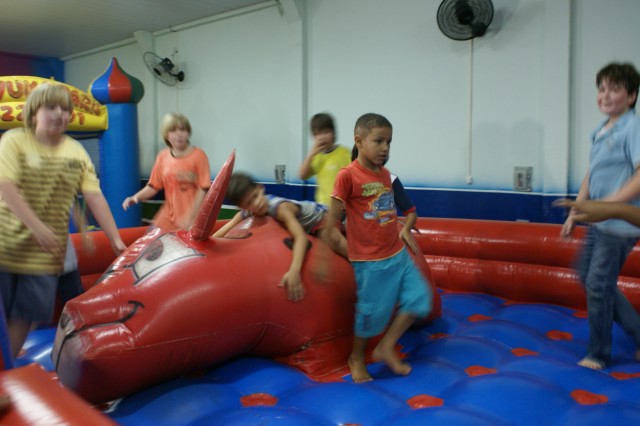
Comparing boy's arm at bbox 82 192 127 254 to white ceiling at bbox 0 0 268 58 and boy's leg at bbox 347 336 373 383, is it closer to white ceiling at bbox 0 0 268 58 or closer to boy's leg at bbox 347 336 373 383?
boy's leg at bbox 347 336 373 383

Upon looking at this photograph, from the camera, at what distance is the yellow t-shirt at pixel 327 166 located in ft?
9.64

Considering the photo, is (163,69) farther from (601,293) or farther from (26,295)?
(601,293)

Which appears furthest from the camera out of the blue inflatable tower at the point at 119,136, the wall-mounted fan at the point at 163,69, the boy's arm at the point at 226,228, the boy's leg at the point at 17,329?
the wall-mounted fan at the point at 163,69

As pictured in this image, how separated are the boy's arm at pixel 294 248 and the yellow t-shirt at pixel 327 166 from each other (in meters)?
0.55

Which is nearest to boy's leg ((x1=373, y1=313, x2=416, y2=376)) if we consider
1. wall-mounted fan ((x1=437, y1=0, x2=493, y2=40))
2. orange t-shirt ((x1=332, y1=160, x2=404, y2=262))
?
orange t-shirt ((x1=332, y1=160, x2=404, y2=262))

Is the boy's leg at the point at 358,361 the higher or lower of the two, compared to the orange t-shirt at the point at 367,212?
lower

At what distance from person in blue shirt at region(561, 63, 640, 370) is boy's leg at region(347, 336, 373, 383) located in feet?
2.63

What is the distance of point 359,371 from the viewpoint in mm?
2080

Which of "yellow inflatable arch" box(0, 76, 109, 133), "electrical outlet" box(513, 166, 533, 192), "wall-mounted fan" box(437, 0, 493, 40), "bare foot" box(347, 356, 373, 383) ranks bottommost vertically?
"bare foot" box(347, 356, 373, 383)

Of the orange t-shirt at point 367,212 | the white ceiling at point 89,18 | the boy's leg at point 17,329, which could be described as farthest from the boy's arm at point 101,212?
the white ceiling at point 89,18

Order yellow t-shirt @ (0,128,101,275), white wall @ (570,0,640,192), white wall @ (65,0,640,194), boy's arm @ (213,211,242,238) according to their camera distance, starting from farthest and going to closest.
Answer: white wall @ (65,0,640,194) < white wall @ (570,0,640,192) < boy's arm @ (213,211,242,238) < yellow t-shirt @ (0,128,101,275)

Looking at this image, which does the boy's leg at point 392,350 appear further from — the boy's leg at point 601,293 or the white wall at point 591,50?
the white wall at point 591,50

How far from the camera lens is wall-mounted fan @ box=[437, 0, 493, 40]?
13.4 ft

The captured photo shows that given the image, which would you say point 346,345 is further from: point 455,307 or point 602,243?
point 602,243
